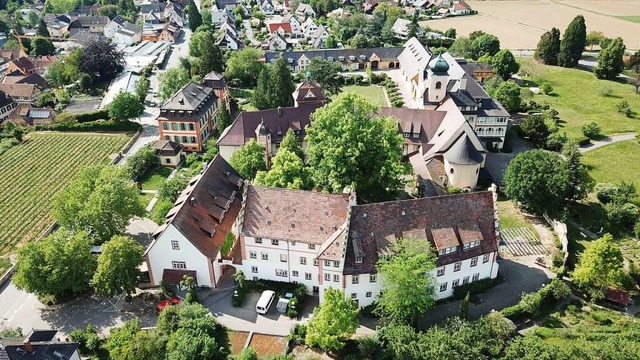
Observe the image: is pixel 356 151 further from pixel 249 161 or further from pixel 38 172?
pixel 38 172

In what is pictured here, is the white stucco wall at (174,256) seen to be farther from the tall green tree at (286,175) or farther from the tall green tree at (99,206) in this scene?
the tall green tree at (286,175)

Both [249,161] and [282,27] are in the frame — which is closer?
[249,161]

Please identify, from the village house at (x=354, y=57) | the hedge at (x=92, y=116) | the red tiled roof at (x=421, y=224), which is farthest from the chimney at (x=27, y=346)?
the village house at (x=354, y=57)

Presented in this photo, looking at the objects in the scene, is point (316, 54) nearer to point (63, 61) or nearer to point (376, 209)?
point (63, 61)

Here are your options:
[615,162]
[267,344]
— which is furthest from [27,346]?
[615,162]

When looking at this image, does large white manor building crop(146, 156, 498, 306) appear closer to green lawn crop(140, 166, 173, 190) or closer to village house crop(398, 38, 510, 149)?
green lawn crop(140, 166, 173, 190)

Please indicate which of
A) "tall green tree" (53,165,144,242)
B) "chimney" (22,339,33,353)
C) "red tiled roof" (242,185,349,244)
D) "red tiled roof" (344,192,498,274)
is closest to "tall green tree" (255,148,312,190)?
"red tiled roof" (242,185,349,244)

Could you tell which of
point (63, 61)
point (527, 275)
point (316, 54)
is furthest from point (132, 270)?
point (63, 61)
